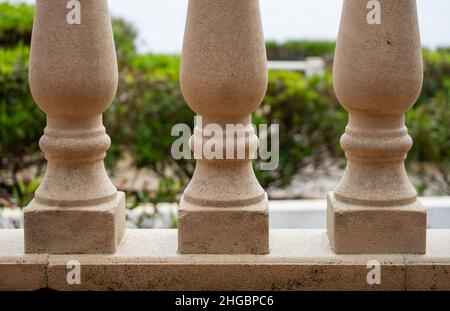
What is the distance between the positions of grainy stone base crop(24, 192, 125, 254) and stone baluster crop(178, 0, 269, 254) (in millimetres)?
264

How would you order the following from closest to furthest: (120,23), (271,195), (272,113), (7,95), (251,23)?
(251,23)
(7,95)
(272,113)
(271,195)
(120,23)

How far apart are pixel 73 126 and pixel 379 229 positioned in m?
1.17

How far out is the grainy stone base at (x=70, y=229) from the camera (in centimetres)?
243

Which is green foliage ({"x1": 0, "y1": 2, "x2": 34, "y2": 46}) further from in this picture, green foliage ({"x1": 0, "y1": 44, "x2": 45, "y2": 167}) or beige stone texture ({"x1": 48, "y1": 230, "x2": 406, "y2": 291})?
beige stone texture ({"x1": 48, "y1": 230, "x2": 406, "y2": 291})

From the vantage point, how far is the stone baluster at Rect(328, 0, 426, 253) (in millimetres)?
2336

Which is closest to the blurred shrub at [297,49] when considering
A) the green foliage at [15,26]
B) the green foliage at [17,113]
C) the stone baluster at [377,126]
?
the green foliage at [15,26]

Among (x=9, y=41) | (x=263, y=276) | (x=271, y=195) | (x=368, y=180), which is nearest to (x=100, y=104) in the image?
(x=263, y=276)

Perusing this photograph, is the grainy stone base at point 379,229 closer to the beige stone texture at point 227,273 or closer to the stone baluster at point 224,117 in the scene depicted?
the beige stone texture at point 227,273

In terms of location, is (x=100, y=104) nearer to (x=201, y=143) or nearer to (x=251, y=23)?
(x=201, y=143)

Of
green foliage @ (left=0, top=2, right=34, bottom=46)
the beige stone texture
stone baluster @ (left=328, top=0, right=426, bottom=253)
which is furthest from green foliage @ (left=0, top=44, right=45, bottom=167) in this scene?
stone baluster @ (left=328, top=0, right=426, bottom=253)

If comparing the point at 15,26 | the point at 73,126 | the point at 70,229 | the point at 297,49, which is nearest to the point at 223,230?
the point at 70,229

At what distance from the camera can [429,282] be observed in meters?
2.41
